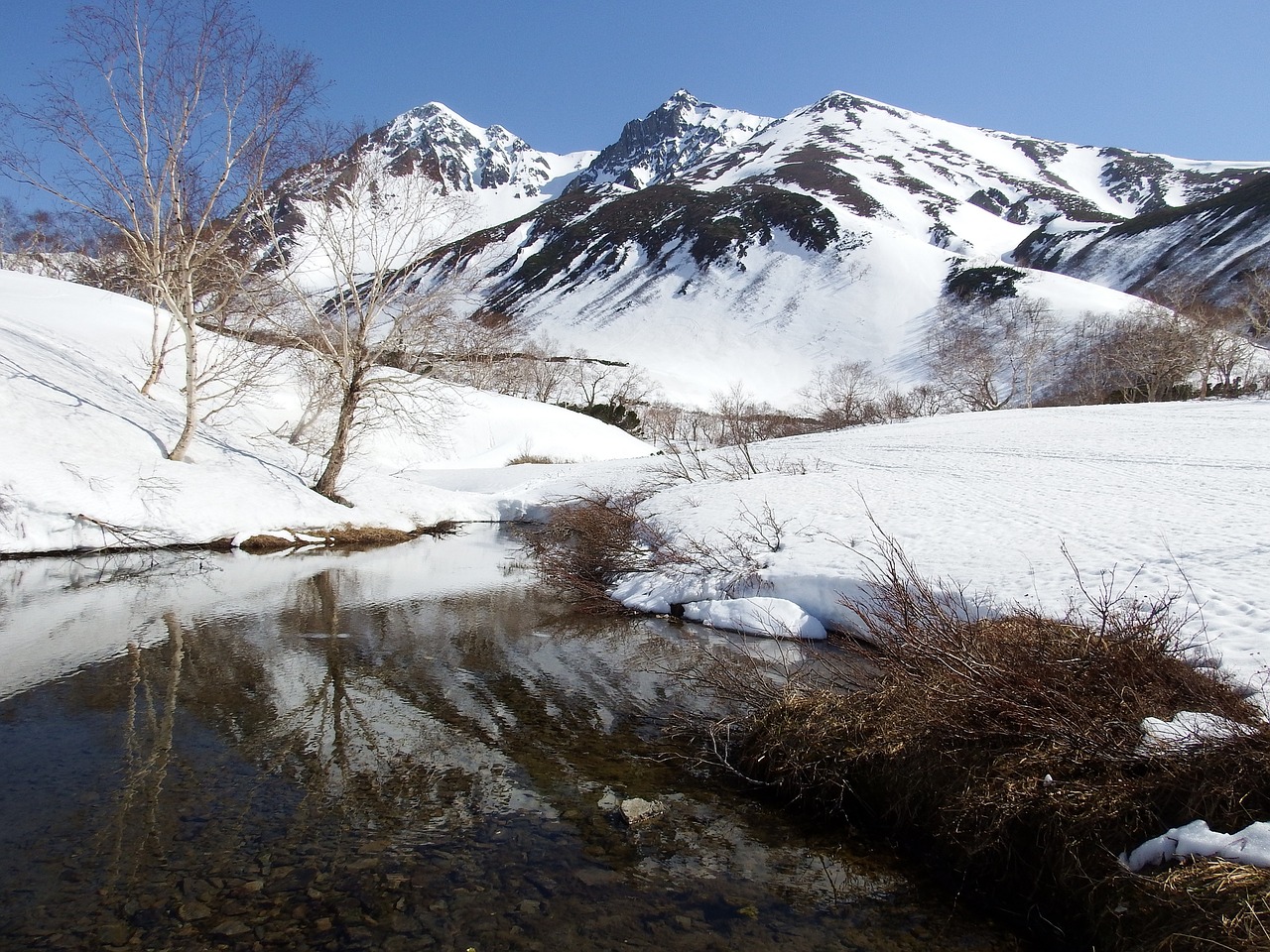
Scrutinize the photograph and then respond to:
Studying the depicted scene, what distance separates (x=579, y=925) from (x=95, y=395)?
64.9 ft

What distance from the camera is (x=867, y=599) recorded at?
10.2m

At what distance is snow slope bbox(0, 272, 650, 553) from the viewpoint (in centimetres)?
1385

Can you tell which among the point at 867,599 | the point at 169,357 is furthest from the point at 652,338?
the point at 867,599

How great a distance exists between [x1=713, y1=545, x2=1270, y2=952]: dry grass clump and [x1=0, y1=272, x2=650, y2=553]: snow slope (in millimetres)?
14343

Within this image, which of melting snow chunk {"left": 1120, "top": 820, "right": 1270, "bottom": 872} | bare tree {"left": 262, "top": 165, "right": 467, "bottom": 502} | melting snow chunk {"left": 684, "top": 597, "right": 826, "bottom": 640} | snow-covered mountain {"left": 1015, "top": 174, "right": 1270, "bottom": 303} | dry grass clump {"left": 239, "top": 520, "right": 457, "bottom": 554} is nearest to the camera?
melting snow chunk {"left": 1120, "top": 820, "right": 1270, "bottom": 872}

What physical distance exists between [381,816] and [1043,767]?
4392 millimetres

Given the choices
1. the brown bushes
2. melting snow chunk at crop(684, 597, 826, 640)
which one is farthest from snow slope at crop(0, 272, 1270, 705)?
the brown bushes

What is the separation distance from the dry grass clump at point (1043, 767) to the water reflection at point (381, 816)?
1.43 feet

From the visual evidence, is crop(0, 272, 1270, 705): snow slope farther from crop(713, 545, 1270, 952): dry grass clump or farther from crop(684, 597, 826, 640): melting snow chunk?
crop(713, 545, 1270, 952): dry grass clump

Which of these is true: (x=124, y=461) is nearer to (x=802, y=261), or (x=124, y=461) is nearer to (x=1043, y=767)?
(x=1043, y=767)

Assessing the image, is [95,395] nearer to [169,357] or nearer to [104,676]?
[169,357]

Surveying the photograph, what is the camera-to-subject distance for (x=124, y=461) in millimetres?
15250

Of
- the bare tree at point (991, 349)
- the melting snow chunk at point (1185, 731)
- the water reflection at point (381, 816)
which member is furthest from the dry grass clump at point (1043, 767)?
the bare tree at point (991, 349)


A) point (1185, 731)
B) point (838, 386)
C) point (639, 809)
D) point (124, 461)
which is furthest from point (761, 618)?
point (838, 386)
